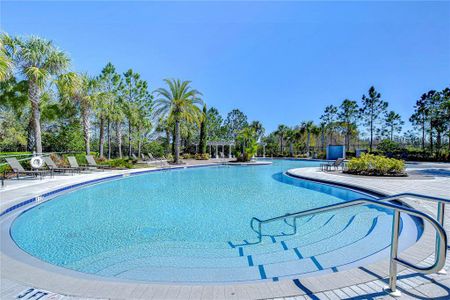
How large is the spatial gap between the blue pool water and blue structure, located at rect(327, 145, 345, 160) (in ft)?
77.5

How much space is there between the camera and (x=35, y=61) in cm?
1261

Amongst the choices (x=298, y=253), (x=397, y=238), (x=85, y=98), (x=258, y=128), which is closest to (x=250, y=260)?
(x=298, y=253)

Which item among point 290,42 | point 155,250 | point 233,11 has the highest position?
point 290,42

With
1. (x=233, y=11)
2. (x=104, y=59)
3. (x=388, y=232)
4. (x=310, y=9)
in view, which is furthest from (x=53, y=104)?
(x=388, y=232)

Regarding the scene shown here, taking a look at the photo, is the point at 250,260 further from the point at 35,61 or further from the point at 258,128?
the point at 258,128

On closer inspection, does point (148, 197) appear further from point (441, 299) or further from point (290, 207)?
point (441, 299)

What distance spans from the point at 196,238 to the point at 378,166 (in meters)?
11.2

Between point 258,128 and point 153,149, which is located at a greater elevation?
point 258,128

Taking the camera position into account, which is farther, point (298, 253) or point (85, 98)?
→ point (85, 98)

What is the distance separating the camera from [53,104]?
19.0 meters

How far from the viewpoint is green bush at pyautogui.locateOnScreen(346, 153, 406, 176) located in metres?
11.9

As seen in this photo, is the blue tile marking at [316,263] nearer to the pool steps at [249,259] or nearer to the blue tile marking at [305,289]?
the pool steps at [249,259]

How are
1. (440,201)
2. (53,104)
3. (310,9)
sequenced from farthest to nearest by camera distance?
(53,104) < (310,9) < (440,201)

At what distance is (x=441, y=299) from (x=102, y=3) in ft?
45.7
